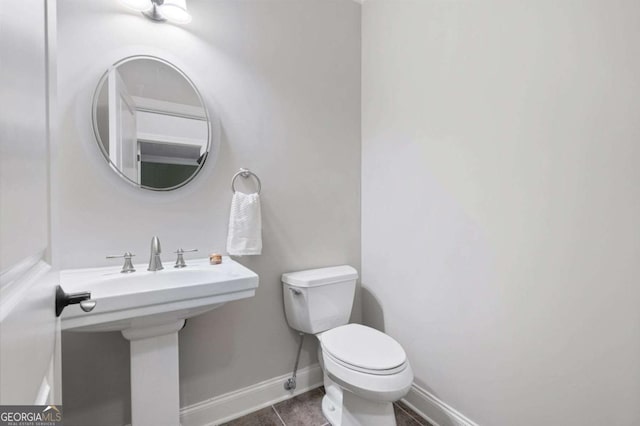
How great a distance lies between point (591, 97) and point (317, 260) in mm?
1450

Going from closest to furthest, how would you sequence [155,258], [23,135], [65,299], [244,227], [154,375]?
[23,135] < [65,299] < [154,375] < [155,258] < [244,227]

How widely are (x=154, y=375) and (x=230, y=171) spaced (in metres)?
0.99

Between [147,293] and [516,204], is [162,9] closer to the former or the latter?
[147,293]

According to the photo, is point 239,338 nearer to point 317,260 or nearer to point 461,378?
point 317,260

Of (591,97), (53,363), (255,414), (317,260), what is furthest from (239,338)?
(591,97)

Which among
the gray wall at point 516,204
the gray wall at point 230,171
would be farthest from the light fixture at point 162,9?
the gray wall at point 516,204

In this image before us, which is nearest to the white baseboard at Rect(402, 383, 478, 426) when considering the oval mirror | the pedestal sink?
the pedestal sink

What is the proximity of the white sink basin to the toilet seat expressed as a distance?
490 mm

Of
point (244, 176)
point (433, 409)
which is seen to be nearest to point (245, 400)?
point (433, 409)

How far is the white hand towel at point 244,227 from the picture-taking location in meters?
1.46

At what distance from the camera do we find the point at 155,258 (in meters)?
1.26

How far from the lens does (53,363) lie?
0.52m

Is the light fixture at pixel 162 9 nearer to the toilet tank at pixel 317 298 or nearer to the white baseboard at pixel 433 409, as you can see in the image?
the toilet tank at pixel 317 298

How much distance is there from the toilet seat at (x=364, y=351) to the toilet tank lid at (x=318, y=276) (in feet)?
0.88
